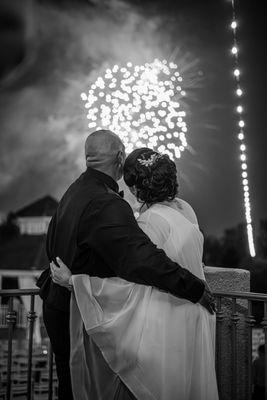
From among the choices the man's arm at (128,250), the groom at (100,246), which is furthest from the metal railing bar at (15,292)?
the man's arm at (128,250)

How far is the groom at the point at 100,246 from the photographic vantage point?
2.63 m

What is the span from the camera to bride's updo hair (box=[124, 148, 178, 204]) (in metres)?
2.91

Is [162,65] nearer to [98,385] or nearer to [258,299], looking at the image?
[258,299]

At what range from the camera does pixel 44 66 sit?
35.1 meters

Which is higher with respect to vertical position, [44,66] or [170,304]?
[44,66]

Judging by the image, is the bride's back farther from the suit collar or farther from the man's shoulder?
the suit collar

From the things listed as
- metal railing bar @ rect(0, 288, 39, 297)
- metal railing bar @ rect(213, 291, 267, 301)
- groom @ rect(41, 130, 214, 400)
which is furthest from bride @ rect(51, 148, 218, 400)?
metal railing bar @ rect(0, 288, 39, 297)

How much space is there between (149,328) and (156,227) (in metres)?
0.51

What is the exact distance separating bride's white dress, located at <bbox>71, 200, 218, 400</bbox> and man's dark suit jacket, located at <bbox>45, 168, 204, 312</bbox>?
11cm

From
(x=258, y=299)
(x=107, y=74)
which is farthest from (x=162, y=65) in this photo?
(x=258, y=299)

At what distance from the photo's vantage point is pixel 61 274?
9.36 ft

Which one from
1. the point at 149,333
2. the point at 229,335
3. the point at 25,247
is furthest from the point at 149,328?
the point at 25,247

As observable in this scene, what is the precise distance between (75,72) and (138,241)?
32.6 metres

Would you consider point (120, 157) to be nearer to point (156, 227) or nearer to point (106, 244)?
point (156, 227)
